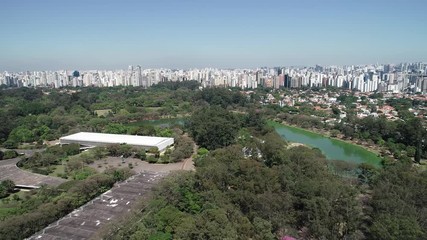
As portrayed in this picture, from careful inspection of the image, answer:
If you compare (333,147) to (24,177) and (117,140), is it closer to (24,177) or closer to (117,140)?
(117,140)

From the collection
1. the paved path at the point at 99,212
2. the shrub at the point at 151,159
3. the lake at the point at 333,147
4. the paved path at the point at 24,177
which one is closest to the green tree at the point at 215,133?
the shrub at the point at 151,159

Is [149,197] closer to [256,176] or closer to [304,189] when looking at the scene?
[256,176]

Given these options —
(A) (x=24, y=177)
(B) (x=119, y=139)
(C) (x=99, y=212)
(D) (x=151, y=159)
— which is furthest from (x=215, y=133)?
(C) (x=99, y=212)

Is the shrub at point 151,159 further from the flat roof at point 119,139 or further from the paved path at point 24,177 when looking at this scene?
the paved path at point 24,177

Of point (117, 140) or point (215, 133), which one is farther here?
point (117, 140)

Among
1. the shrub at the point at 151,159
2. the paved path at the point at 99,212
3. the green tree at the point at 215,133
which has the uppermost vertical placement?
the green tree at the point at 215,133

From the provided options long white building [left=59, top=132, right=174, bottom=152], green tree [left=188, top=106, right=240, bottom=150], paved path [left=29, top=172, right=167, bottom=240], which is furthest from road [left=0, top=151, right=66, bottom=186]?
green tree [left=188, top=106, right=240, bottom=150]

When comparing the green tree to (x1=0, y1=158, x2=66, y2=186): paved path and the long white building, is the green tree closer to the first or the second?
the long white building
